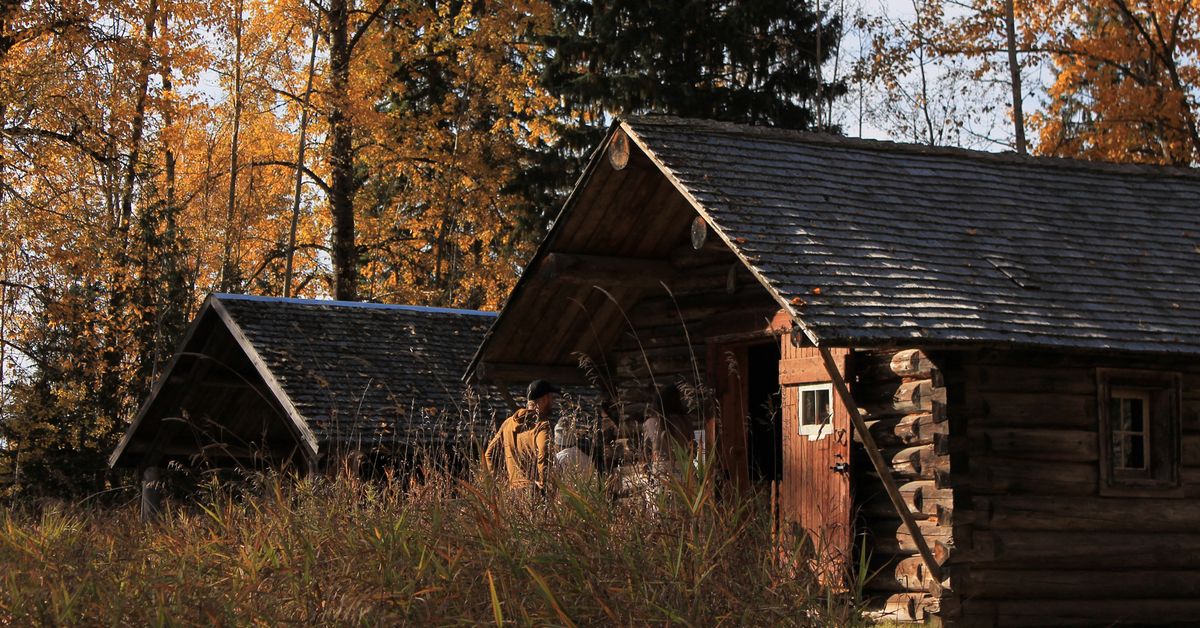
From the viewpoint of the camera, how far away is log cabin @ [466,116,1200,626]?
1131cm

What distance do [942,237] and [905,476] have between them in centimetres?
222

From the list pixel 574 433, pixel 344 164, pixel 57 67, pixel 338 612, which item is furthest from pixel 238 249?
pixel 338 612

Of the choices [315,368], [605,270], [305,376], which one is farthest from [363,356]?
[605,270]

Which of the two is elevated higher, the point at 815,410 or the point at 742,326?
the point at 742,326

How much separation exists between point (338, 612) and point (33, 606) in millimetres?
1729

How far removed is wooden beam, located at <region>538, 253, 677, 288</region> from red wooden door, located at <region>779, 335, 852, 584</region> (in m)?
1.82

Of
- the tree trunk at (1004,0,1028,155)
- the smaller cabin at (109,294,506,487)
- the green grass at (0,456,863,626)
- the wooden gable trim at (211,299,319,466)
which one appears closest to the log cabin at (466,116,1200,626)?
the green grass at (0,456,863,626)

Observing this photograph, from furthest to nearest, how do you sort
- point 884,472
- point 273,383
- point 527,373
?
point 273,383 → point 527,373 → point 884,472

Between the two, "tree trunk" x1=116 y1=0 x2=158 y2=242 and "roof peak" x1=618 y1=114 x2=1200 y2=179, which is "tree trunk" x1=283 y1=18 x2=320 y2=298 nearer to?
"tree trunk" x1=116 y1=0 x2=158 y2=242

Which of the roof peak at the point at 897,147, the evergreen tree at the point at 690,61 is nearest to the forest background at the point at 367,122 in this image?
the evergreen tree at the point at 690,61

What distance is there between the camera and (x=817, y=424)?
12.4m

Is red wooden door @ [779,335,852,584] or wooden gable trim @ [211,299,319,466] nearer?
red wooden door @ [779,335,852,584]

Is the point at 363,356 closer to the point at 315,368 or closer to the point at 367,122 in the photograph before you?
the point at 315,368

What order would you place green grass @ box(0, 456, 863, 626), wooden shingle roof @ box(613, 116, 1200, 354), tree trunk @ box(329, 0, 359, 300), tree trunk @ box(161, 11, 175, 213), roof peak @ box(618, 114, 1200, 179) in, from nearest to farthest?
green grass @ box(0, 456, 863, 626) < wooden shingle roof @ box(613, 116, 1200, 354) < roof peak @ box(618, 114, 1200, 179) < tree trunk @ box(161, 11, 175, 213) < tree trunk @ box(329, 0, 359, 300)
